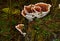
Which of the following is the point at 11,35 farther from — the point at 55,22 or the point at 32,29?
the point at 55,22

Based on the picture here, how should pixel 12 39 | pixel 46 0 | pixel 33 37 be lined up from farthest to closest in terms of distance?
pixel 46 0 → pixel 12 39 → pixel 33 37

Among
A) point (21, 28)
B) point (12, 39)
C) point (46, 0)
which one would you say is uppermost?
point (46, 0)

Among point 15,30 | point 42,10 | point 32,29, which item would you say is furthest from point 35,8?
point 15,30

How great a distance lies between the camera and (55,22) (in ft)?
7.59

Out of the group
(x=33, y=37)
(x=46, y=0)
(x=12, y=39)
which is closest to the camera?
(x=33, y=37)

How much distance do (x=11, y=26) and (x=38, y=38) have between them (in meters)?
0.37

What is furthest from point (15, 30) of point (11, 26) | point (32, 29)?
point (32, 29)

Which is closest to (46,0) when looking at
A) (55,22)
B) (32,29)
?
(55,22)

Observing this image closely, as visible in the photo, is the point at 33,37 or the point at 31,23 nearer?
the point at 33,37

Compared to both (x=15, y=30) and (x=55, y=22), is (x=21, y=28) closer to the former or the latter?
(x=15, y=30)

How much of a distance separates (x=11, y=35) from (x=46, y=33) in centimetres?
39

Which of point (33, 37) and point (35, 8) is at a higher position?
point (35, 8)

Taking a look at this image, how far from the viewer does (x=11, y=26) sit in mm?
2279

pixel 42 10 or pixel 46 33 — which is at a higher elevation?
pixel 42 10
